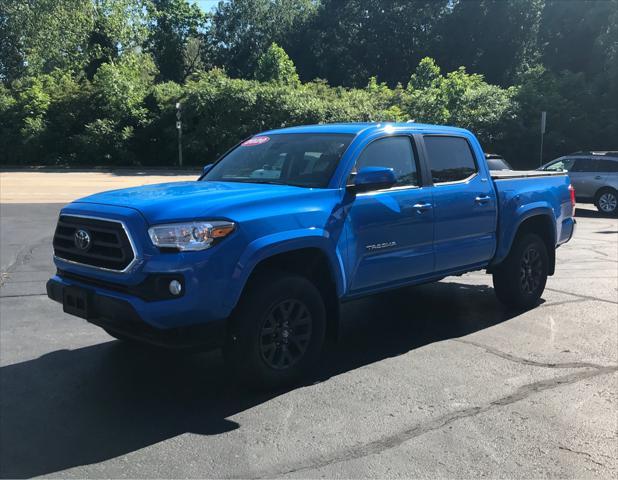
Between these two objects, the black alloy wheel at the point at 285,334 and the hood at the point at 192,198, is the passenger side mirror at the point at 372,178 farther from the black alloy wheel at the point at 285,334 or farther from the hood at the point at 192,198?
the black alloy wheel at the point at 285,334

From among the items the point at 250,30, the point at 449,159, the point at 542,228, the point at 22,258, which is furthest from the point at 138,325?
the point at 250,30

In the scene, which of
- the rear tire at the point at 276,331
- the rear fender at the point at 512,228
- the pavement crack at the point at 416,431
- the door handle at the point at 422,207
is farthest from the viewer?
the rear fender at the point at 512,228

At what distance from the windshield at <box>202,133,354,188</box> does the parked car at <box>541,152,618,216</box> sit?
1385 centimetres

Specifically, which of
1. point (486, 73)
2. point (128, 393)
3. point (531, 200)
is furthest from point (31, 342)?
point (486, 73)

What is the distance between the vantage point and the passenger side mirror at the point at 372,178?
468 centimetres

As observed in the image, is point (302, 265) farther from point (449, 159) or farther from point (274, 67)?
point (274, 67)

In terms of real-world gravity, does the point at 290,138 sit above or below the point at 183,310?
above

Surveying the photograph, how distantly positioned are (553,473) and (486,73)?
2513 inches

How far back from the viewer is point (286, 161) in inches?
205

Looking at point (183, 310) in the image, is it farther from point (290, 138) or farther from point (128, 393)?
point (290, 138)

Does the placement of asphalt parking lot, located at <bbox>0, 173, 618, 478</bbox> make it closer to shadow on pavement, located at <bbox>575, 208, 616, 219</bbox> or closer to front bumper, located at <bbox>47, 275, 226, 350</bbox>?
front bumper, located at <bbox>47, 275, 226, 350</bbox>

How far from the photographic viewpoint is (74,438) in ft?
12.2

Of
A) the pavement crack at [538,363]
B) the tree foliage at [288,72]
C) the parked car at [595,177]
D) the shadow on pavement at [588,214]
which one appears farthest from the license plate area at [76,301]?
the tree foliage at [288,72]

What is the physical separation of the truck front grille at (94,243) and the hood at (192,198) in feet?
0.60
